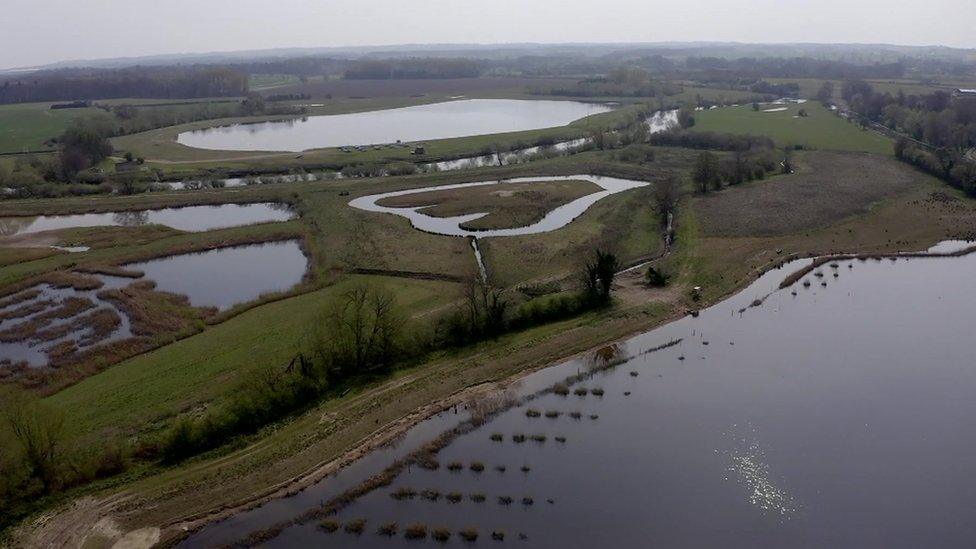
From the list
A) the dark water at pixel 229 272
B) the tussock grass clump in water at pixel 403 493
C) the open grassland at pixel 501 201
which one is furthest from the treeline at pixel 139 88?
the tussock grass clump in water at pixel 403 493

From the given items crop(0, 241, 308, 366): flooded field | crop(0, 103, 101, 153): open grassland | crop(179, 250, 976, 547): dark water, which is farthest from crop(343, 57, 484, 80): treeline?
crop(179, 250, 976, 547): dark water

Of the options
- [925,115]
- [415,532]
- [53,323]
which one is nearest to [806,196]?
[925,115]

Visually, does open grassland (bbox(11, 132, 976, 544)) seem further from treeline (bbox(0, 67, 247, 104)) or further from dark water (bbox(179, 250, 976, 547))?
treeline (bbox(0, 67, 247, 104))

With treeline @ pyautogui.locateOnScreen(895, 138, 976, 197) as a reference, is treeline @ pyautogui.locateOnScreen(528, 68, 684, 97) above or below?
above

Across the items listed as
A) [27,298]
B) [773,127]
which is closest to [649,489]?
[27,298]

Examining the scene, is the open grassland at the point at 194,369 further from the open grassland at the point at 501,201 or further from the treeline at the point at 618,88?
the treeline at the point at 618,88

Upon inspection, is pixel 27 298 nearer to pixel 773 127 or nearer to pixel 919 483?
pixel 919 483

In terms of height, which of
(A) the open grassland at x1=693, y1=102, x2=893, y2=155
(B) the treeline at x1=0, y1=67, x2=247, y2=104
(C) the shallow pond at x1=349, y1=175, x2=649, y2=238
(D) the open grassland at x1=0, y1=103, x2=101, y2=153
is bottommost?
(C) the shallow pond at x1=349, y1=175, x2=649, y2=238
